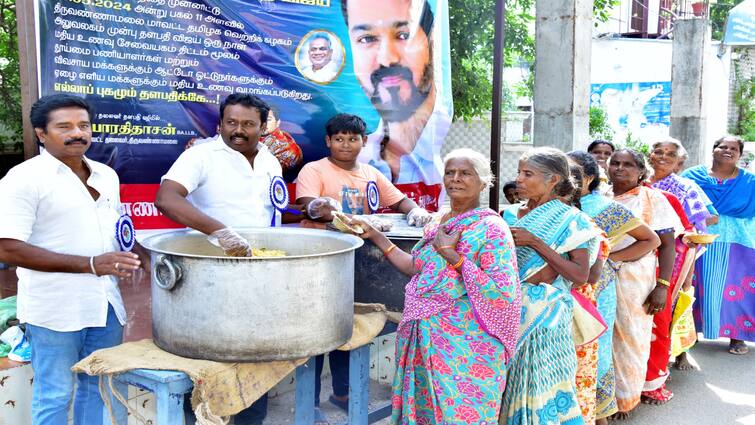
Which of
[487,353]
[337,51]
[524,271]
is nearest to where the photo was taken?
[487,353]

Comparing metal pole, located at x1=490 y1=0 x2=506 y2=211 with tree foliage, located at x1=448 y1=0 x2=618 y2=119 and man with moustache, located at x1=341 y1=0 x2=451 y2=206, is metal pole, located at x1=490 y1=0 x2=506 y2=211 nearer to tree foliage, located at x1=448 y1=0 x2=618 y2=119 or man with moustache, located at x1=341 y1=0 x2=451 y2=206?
man with moustache, located at x1=341 y1=0 x2=451 y2=206

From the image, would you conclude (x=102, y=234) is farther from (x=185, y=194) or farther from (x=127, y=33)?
(x=127, y=33)

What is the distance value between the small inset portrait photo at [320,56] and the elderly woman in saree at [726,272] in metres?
3.12

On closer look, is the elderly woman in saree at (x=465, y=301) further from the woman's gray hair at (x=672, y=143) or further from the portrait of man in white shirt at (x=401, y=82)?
the woman's gray hair at (x=672, y=143)

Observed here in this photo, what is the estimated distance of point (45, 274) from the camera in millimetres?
2344

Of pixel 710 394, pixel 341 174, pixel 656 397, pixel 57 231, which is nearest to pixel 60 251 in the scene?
pixel 57 231

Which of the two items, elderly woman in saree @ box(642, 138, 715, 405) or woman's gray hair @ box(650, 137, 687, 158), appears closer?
elderly woman in saree @ box(642, 138, 715, 405)

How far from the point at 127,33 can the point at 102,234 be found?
123 cm

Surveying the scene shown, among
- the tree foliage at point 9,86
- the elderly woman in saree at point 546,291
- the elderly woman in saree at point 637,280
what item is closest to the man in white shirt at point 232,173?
the elderly woman in saree at point 546,291

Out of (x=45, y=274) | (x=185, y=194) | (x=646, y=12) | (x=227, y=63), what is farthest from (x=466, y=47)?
(x=646, y=12)

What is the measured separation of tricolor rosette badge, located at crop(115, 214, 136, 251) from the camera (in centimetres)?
241

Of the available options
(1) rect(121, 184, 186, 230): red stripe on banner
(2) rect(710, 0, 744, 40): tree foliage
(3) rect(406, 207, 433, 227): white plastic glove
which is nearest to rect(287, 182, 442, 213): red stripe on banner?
(3) rect(406, 207, 433, 227): white plastic glove

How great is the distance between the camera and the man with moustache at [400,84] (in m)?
4.21

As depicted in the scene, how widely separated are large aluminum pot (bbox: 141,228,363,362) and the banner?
134 centimetres
